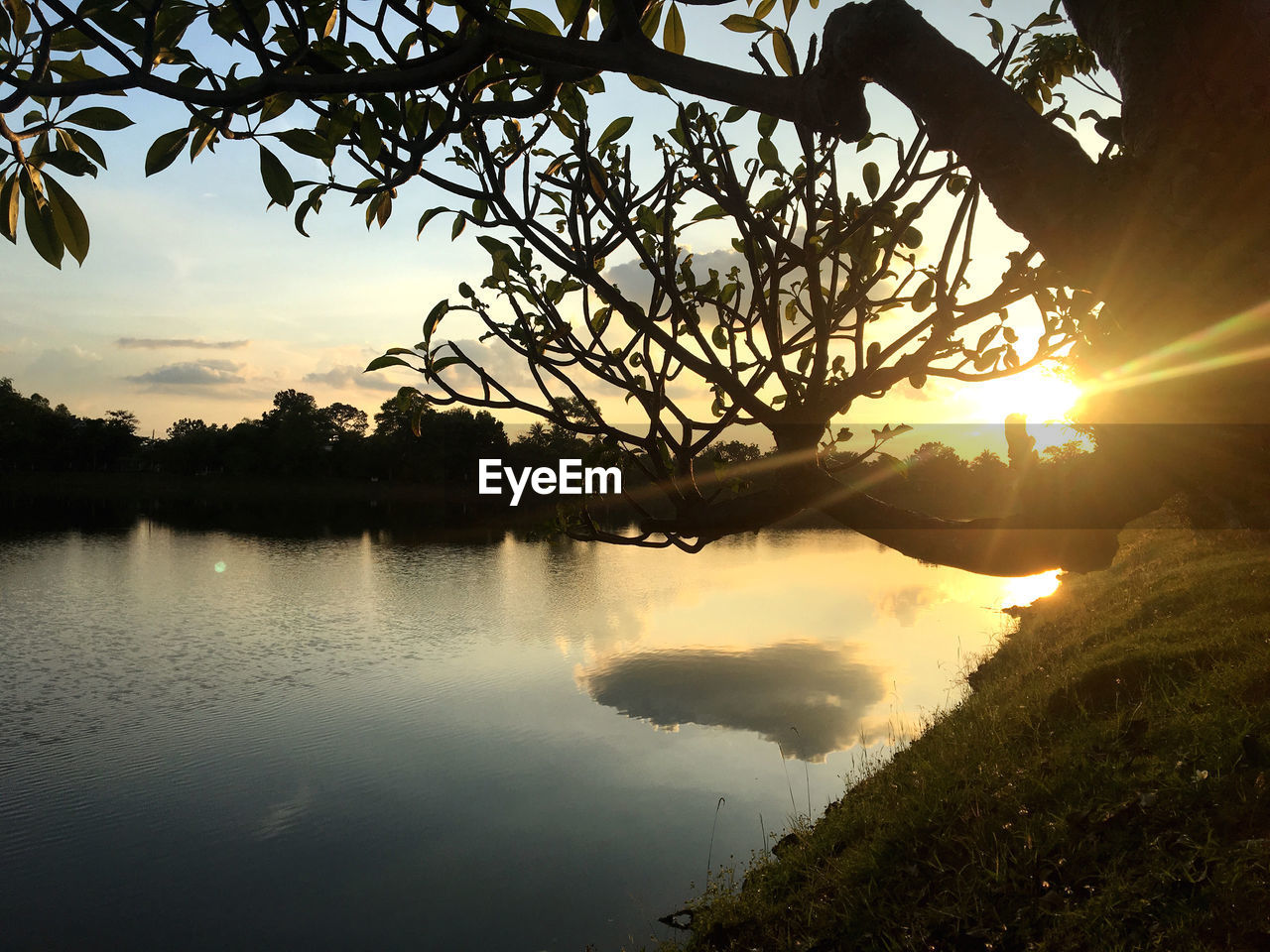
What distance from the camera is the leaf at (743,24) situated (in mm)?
2668

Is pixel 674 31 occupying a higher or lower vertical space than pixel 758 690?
higher

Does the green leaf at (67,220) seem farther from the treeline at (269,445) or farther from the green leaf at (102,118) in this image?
the treeline at (269,445)

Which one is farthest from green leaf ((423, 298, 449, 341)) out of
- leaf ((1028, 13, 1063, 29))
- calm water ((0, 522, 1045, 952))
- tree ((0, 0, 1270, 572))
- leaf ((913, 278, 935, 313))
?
calm water ((0, 522, 1045, 952))

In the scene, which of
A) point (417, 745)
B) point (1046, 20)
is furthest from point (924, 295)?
point (417, 745)

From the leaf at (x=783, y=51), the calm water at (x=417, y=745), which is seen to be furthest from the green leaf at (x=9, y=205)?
the calm water at (x=417, y=745)

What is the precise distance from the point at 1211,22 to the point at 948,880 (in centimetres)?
678

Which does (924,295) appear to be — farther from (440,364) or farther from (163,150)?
(163,150)

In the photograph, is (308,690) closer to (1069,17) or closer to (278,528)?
(1069,17)

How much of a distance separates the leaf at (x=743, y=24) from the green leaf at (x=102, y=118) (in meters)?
1.92

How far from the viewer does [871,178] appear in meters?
3.22

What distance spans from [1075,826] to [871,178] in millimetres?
5965

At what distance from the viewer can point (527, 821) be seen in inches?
581

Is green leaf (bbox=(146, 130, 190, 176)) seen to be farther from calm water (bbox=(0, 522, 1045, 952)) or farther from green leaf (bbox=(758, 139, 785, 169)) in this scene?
calm water (bbox=(0, 522, 1045, 952))

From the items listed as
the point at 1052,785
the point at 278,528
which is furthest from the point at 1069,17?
the point at 278,528
